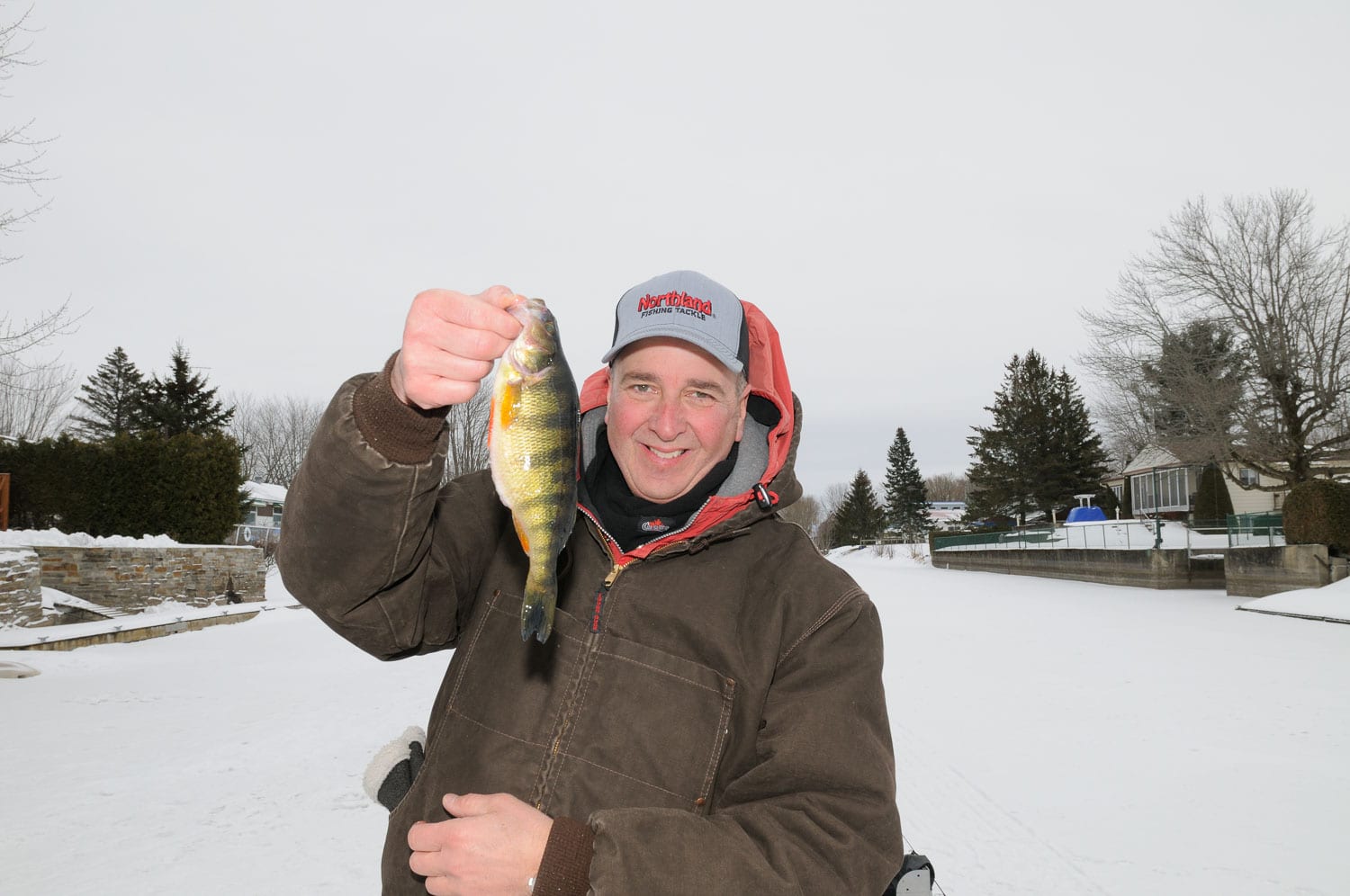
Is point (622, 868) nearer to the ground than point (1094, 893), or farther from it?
farther from it

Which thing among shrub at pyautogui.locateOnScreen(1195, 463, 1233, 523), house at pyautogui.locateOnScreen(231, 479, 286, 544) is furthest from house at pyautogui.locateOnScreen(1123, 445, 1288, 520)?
house at pyautogui.locateOnScreen(231, 479, 286, 544)

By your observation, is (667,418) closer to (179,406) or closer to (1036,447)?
(179,406)

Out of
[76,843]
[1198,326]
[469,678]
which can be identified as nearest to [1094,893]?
[469,678]

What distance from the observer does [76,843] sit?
5.04m

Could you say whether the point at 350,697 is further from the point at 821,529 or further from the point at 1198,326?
the point at 821,529

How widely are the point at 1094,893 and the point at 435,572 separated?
429cm

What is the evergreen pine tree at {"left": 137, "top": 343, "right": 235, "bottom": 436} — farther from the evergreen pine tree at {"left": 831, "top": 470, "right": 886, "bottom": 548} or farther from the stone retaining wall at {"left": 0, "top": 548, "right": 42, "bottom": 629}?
the evergreen pine tree at {"left": 831, "top": 470, "right": 886, "bottom": 548}

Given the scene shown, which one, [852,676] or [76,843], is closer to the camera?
[852,676]

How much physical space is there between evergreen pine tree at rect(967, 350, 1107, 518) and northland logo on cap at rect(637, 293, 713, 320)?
52.8 m

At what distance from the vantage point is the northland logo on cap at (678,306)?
2359mm

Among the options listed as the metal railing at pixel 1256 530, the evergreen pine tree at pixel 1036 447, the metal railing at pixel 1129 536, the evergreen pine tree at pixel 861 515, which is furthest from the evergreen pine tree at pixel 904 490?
the metal railing at pixel 1256 530

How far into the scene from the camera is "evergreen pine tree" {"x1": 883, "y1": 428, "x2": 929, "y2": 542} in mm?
72688

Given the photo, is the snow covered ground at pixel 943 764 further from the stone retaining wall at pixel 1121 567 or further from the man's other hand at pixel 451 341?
the stone retaining wall at pixel 1121 567

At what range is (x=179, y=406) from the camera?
34531 mm
